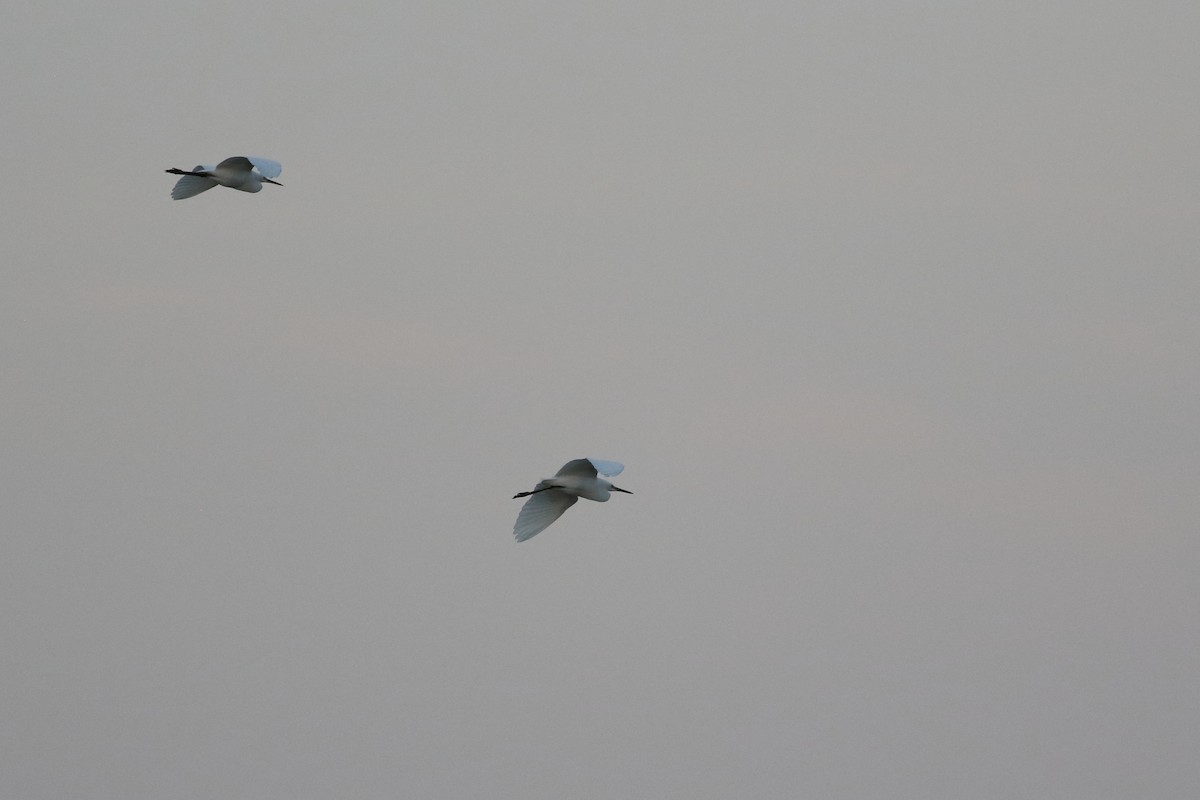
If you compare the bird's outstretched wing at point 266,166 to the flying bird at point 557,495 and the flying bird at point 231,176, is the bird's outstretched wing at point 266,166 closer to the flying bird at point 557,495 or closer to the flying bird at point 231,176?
the flying bird at point 231,176

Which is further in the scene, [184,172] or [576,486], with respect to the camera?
[184,172]

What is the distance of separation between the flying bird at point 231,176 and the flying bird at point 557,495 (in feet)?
33.6

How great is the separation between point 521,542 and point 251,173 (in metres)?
11.7

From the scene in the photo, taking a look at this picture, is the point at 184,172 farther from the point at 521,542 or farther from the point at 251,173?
the point at 521,542

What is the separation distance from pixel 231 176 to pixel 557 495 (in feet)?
37.9

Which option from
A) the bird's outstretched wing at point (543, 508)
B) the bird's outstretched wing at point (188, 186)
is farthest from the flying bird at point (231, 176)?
the bird's outstretched wing at point (543, 508)

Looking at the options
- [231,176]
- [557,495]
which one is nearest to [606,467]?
[557,495]

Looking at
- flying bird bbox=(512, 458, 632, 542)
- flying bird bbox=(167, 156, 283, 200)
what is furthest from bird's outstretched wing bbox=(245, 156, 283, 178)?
flying bird bbox=(512, 458, 632, 542)

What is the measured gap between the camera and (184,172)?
59.1 m

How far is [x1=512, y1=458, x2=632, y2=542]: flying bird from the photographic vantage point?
54.6 m

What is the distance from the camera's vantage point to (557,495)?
55625 millimetres

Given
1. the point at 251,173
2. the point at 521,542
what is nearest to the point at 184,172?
the point at 251,173

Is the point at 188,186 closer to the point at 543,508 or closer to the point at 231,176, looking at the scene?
the point at 231,176

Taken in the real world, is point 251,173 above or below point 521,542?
above
